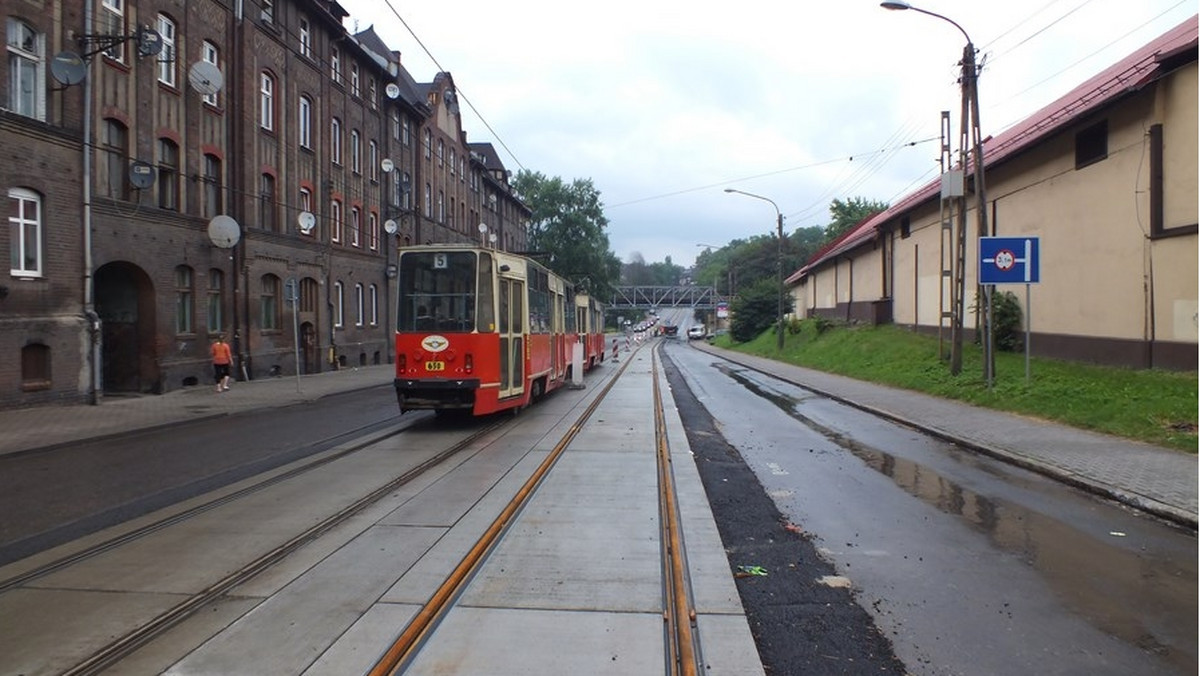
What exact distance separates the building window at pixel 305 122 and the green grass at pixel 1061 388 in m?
22.4

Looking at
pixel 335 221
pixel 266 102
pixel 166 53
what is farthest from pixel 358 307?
pixel 166 53

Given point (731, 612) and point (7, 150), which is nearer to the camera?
point (731, 612)

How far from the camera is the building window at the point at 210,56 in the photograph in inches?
883

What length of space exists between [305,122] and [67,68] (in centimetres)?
1361

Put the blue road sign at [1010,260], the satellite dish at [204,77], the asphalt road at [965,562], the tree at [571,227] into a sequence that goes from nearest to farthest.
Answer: the asphalt road at [965,562] < the blue road sign at [1010,260] < the satellite dish at [204,77] < the tree at [571,227]

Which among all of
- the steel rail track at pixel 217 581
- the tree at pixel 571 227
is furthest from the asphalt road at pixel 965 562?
the tree at pixel 571 227

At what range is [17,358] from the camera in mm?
15414

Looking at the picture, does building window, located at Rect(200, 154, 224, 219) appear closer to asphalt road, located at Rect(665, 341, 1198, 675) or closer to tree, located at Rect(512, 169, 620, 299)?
asphalt road, located at Rect(665, 341, 1198, 675)

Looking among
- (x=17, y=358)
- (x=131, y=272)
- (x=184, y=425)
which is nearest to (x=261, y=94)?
(x=131, y=272)

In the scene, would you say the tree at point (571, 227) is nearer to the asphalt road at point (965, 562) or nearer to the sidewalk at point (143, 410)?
the sidewalk at point (143, 410)

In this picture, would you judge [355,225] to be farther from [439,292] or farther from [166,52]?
[439,292]

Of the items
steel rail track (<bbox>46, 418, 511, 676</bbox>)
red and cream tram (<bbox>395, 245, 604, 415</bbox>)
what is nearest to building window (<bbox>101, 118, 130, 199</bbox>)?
red and cream tram (<bbox>395, 245, 604, 415</bbox>)

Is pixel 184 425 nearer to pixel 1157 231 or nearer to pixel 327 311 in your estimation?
pixel 327 311

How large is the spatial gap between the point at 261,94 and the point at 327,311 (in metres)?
8.84
